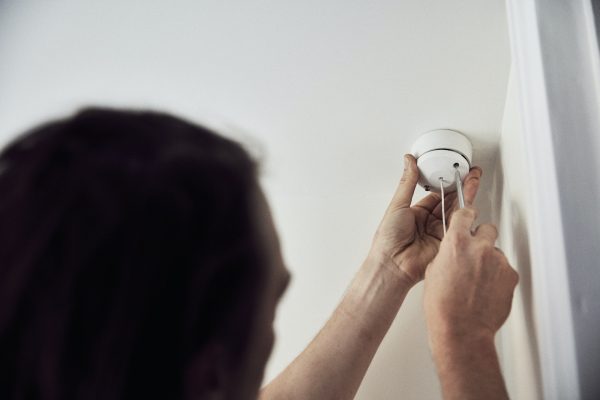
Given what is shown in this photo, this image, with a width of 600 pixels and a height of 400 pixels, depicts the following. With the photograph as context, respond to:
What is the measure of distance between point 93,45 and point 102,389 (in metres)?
0.53

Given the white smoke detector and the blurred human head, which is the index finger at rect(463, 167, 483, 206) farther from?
the blurred human head

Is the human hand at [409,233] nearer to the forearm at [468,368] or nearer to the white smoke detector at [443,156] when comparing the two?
the white smoke detector at [443,156]

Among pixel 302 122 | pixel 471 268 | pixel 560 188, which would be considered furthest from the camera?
pixel 302 122

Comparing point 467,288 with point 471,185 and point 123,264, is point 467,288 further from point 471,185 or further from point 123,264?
point 123,264

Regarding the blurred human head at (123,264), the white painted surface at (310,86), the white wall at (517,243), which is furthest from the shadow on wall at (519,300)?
the blurred human head at (123,264)

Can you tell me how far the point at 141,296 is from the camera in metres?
0.36

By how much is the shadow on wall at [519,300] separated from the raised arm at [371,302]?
0.19ft

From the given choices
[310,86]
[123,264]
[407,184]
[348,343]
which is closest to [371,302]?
[348,343]

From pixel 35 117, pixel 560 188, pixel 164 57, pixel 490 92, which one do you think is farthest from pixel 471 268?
pixel 35 117

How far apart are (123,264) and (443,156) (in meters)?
0.52

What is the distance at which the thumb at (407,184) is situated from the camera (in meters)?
0.78

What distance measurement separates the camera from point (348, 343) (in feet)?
2.44

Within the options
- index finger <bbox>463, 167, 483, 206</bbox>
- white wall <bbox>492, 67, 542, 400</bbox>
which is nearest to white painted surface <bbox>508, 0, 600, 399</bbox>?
white wall <bbox>492, 67, 542, 400</bbox>

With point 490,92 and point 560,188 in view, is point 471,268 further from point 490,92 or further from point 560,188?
point 490,92
